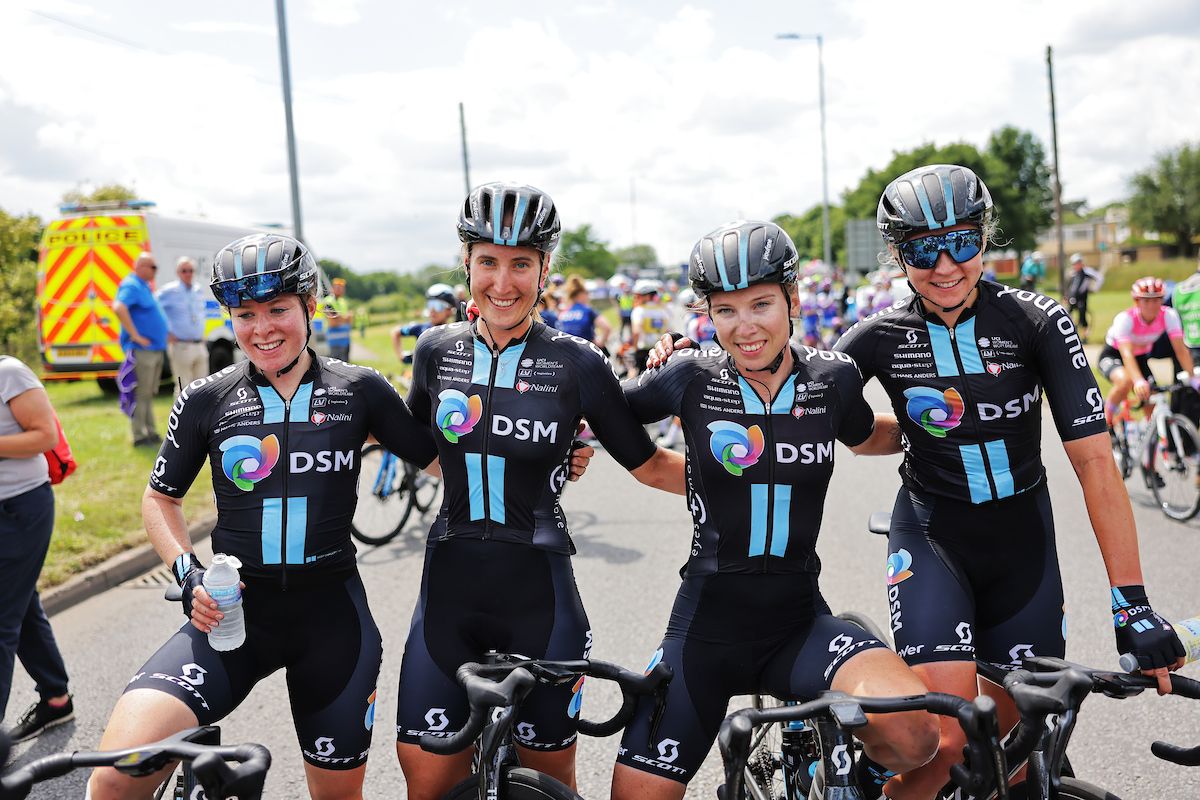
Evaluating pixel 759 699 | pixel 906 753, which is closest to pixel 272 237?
pixel 759 699

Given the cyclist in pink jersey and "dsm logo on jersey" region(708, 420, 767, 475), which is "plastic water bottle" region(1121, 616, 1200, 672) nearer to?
"dsm logo on jersey" region(708, 420, 767, 475)

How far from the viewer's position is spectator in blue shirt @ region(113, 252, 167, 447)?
12.2m

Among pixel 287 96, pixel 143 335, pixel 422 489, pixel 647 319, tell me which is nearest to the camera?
pixel 422 489

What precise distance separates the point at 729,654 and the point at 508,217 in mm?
1530

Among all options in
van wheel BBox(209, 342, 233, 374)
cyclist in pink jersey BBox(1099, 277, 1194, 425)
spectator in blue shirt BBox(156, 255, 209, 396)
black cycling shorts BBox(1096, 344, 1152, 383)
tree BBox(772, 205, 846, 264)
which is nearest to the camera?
cyclist in pink jersey BBox(1099, 277, 1194, 425)

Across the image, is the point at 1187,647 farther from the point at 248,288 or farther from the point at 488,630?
the point at 248,288

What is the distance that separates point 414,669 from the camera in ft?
9.53

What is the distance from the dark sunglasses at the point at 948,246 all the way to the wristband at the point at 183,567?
2479 millimetres

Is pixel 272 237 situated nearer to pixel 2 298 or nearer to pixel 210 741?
pixel 210 741

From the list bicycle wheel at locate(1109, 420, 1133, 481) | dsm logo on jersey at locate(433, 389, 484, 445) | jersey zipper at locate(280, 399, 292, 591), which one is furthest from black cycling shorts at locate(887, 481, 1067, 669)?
bicycle wheel at locate(1109, 420, 1133, 481)

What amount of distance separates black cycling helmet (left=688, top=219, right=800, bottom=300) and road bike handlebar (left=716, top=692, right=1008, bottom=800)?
1.25 meters

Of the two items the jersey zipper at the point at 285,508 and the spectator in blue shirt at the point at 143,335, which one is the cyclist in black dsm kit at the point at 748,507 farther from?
the spectator in blue shirt at the point at 143,335

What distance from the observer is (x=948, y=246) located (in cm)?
312

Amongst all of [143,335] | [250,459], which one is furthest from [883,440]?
[143,335]
